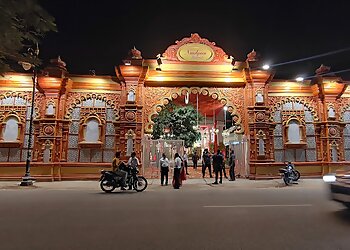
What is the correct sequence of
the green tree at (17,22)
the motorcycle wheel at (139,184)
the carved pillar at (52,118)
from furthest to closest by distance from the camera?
the carved pillar at (52,118) < the motorcycle wheel at (139,184) < the green tree at (17,22)

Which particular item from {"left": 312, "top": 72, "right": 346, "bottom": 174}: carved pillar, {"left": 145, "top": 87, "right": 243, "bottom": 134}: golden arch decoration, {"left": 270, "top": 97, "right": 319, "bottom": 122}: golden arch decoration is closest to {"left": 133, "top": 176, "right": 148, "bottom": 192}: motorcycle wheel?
{"left": 145, "top": 87, "right": 243, "bottom": 134}: golden arch decoration

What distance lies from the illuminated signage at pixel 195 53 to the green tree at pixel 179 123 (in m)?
14.7

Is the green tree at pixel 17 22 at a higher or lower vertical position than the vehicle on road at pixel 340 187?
higher

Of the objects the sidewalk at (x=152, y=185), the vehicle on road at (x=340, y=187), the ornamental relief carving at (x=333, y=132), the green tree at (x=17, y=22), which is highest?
the green tree at (x=17, y=22)

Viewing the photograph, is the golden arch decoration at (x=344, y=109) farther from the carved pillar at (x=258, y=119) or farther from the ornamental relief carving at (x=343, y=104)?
the carved pillar at (x=258, y=119)

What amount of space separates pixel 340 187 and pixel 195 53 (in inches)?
434

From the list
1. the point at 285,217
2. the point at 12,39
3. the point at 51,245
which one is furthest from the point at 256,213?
the point at 12,39

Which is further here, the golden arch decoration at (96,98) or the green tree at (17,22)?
the golden arch decoration at (96,98)

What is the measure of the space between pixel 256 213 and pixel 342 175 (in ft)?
6.84

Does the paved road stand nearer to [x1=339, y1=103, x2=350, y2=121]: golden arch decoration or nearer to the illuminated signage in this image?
the illuminated signage

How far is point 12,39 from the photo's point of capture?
14.6 feet

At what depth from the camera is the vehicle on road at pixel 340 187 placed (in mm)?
5602

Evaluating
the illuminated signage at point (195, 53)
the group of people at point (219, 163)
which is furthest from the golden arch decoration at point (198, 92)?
the group of people at point (219, 163)

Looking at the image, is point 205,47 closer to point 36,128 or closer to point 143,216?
point 36,128
